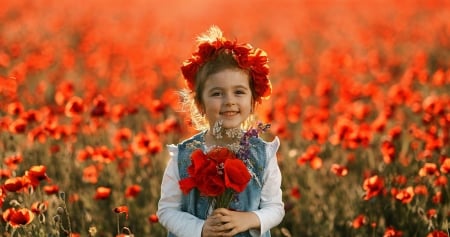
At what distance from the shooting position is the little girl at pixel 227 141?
2.78 m

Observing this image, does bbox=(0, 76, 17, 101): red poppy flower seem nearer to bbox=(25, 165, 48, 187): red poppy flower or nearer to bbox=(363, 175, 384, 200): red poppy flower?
bbox=(25, 165, 48, 187): red poppy flower

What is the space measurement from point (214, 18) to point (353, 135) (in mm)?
10512

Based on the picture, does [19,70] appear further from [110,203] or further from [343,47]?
[343,47]

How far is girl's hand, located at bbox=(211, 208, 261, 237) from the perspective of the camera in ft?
8.37

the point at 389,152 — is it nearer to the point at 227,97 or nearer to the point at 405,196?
the point at 405,196

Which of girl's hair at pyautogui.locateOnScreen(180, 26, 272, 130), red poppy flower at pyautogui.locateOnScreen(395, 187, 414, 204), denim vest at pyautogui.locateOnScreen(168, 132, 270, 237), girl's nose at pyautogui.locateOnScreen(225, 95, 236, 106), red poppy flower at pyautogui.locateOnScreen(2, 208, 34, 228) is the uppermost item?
girl's hair at pyautogui.locateOnScreen(180, 26, 272, 130)

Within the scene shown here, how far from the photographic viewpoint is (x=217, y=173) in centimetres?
237

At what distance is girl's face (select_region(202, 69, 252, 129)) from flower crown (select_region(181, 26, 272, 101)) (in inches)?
2.2

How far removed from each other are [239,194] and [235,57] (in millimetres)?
514

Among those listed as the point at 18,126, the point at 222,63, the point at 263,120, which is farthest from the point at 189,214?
the point at 263,120

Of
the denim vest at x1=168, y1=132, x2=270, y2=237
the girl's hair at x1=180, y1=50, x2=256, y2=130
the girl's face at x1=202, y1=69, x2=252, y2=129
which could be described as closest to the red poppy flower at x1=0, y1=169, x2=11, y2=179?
the girl's hair at x1=180, y1=50, x2=256, y2=130

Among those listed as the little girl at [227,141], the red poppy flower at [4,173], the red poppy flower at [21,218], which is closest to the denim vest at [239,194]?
the little girl at [227,141]

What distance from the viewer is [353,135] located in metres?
4.55

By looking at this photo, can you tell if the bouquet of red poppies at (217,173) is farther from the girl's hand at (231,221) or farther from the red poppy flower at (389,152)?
the red poppy flower at (389,152)
